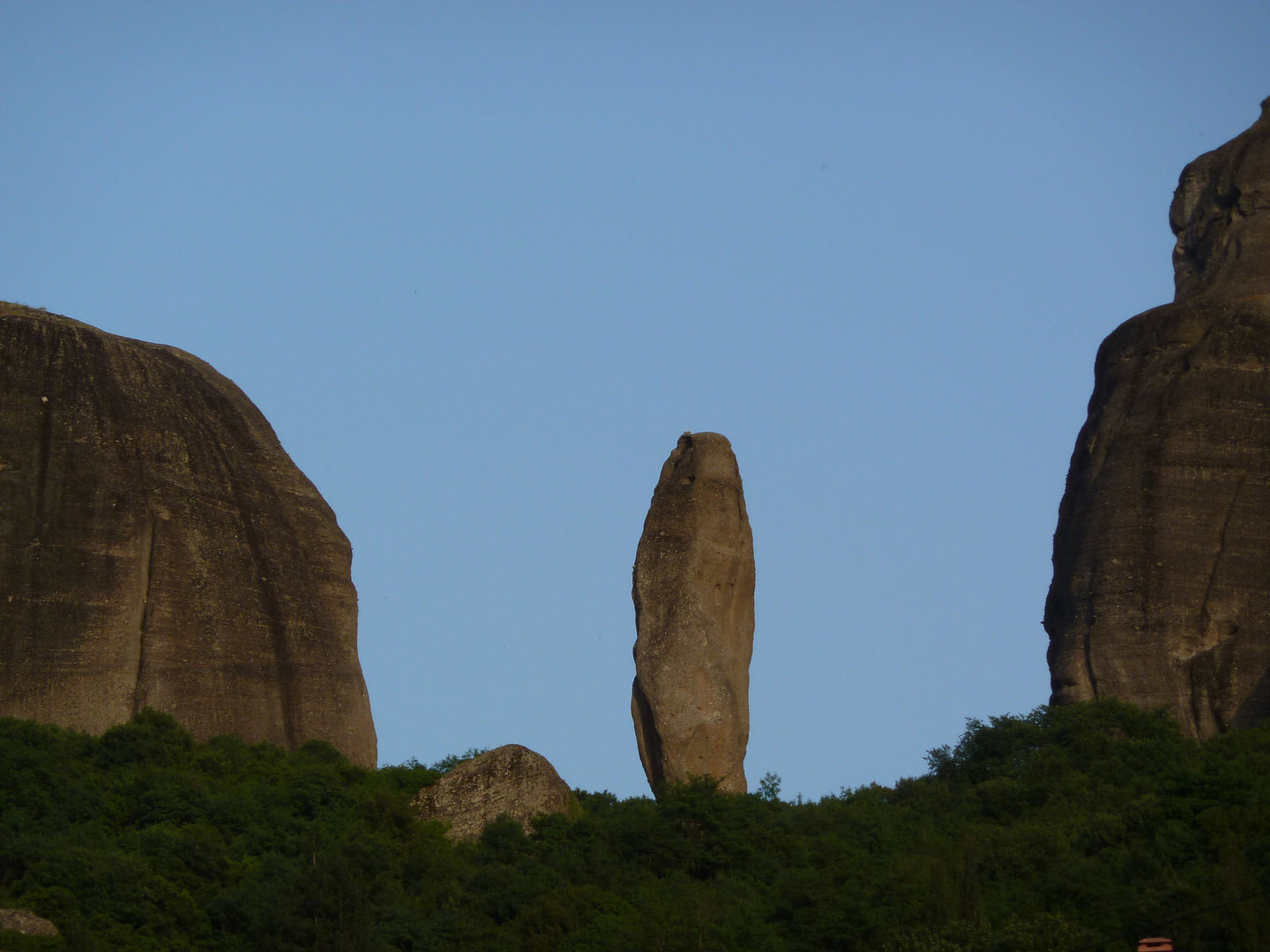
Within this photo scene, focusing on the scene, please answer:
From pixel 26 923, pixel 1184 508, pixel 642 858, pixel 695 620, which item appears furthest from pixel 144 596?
pixel 1184 508

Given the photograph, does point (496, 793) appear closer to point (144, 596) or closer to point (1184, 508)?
point (144, 596)

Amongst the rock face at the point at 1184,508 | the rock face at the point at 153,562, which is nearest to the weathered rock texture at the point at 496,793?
the rock face at the point at 153,562

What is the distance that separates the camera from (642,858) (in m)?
32.5

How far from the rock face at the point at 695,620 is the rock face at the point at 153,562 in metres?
9.70

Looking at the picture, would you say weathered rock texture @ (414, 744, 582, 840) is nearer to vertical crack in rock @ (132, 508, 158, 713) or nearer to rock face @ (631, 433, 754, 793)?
rock face @ (631, 433, 754, 793)

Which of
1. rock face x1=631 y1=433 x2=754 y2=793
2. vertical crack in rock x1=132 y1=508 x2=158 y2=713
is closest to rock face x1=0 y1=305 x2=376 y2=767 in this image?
vertical crack in rock x1=132 y1=508 x2=158 y2=713

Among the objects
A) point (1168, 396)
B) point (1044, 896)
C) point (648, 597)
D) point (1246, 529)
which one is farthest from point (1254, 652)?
point (1044, 896)

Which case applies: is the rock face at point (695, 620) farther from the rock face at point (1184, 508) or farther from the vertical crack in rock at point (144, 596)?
the vertical crack in rock at point (144, 596)

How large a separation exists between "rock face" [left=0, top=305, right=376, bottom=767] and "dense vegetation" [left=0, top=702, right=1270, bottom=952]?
244 cm

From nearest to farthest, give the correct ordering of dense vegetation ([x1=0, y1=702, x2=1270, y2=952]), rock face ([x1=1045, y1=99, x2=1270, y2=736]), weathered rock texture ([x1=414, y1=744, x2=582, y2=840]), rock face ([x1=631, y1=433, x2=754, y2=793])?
1. dense vegetation ([x1=0, y1=702, x2=1270, y2=952])
2. weathered rock texture ([x1=414, y1=744, x2=582, y2=840])
3. rock face ([x1=631, y1=433, x2=754, y2=793])
4. rock face ([x1=1045, y1=99, x2=1270, y2=736])

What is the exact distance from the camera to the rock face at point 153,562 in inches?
1574

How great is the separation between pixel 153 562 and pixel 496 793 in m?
11.3

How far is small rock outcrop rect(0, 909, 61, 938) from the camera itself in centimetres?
2834

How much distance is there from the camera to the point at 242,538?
1745 inches
